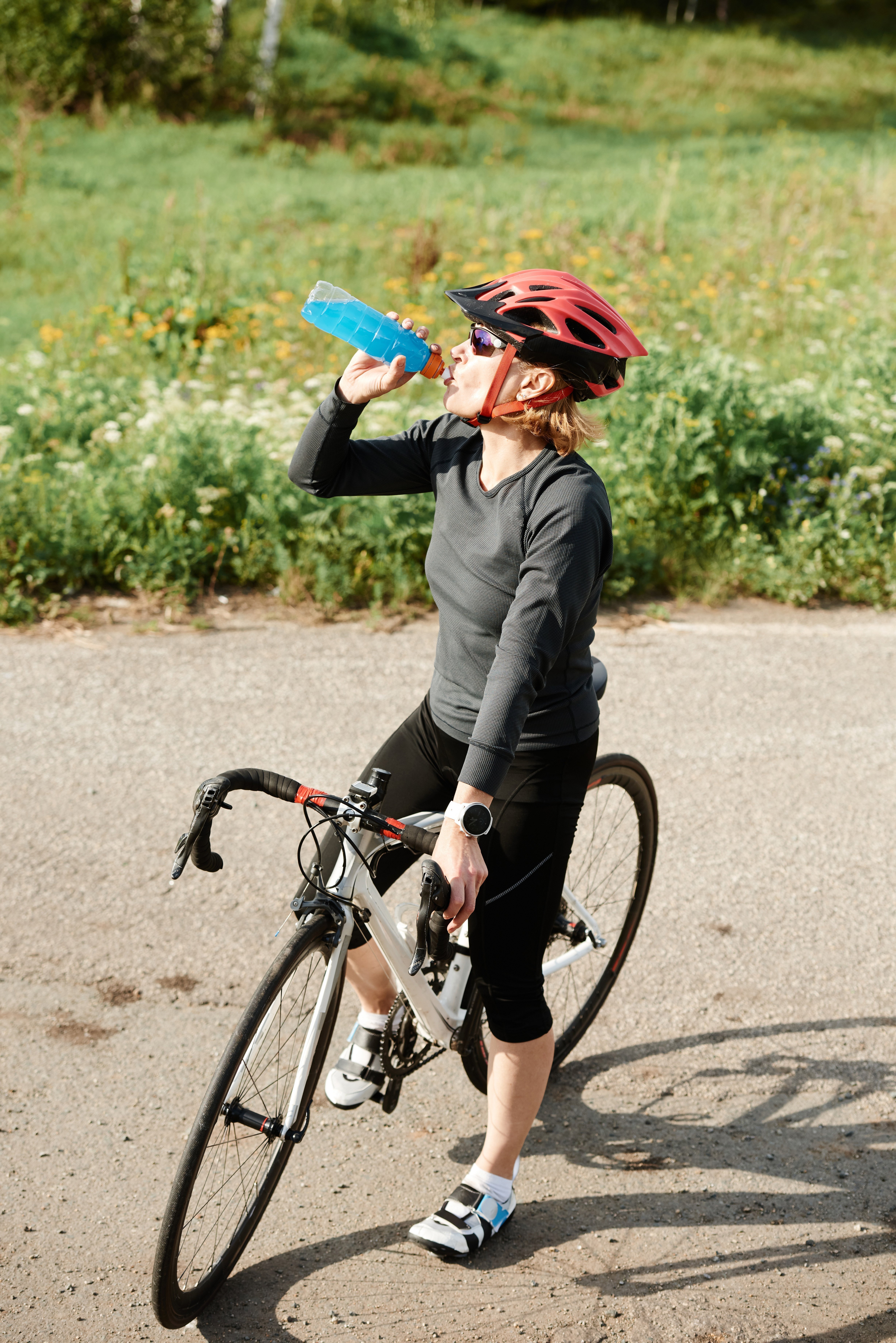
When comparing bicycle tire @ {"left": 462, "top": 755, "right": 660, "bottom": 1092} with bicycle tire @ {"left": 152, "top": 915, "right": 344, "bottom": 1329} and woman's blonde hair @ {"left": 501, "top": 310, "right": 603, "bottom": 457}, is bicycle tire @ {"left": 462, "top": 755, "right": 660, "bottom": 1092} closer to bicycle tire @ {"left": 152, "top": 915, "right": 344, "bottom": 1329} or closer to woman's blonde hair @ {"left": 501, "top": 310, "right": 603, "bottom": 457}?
bicycle tire @ {"left": 152, "top": 915, "right": 344, "bottom": 1329}

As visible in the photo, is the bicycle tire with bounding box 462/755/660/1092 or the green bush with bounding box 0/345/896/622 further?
the green bush with bounding box 0/345/896/622

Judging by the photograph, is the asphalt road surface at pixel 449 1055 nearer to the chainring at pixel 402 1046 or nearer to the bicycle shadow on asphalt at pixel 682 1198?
the bicycle shadow on asphalt at pixel 682 1198

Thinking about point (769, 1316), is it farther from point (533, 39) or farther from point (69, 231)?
point (533, 39)

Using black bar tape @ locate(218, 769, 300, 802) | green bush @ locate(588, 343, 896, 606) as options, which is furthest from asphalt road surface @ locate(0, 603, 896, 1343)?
black bar tape @ locate(218, 769, 300, 802)

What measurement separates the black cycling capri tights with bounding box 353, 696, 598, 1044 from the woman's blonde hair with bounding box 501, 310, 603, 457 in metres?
0.68

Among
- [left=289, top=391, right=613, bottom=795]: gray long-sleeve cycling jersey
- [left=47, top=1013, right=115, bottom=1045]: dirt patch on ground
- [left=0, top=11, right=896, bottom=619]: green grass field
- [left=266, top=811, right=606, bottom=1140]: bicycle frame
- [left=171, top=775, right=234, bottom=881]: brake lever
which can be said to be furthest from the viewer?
[left=0, top=11, right=896, bottom=619]: green grass field

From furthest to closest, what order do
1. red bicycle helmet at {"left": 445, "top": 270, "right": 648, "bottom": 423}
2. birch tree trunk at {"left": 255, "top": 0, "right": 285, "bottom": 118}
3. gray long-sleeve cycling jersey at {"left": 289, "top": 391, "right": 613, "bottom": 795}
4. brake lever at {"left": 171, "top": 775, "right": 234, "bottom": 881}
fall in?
birch tree trunk at {"left": 255, "top": 0, "right": 285, "bottom": 118} → red bicycle helmet at {"left": 445, "top": 270, "right": 648, "bottom": 423} → gray long-sleeve cycling jersey at {"left": 289, "top": 391, "right": 613, "bottom": 795} → brake lever at {"left": 171, "top": 775, "right": 234, "bottom": 881}

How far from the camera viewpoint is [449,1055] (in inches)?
140

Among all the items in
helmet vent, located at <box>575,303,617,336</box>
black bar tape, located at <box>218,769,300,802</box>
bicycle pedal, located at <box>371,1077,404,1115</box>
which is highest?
helmet vent, located at <box>575,303,617,336</box>

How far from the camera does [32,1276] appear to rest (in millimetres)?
2656

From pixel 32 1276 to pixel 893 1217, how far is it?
2.09 m

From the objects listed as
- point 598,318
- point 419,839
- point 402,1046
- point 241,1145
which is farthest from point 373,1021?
point 598,318

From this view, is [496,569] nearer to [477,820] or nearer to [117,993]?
[477,820]

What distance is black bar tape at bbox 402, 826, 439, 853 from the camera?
2.32m
